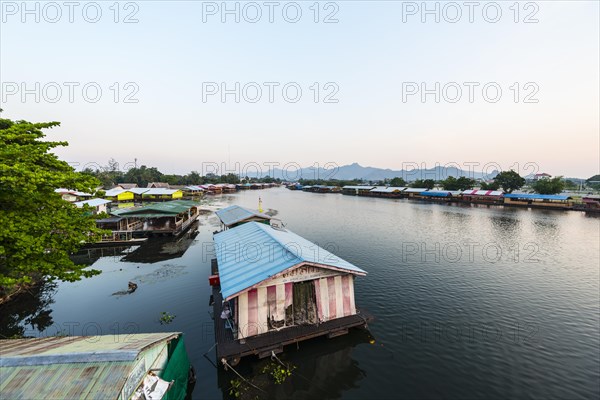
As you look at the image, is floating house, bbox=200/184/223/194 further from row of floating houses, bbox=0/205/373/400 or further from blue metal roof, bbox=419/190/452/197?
row of floating houses, bbox=0/205/373/400

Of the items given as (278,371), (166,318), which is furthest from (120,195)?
(278,371)

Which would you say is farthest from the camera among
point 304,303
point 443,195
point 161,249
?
point 443,195

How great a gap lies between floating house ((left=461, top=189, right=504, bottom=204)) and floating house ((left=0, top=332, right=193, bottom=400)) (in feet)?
352

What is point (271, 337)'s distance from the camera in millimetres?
13039

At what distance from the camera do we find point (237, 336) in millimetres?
13047

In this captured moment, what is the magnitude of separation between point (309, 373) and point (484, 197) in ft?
338

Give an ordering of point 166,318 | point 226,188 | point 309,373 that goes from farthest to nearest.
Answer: point 226,188 → point 166,318 → point 309,373

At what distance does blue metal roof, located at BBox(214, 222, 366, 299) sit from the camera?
13.2m

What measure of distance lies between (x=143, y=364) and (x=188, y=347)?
7.01m

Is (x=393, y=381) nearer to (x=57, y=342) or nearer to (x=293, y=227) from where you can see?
(x=57, y=342)

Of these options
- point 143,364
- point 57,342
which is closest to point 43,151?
point 57,342

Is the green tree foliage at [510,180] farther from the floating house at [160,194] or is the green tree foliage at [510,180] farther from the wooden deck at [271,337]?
the floating house at [160,194]

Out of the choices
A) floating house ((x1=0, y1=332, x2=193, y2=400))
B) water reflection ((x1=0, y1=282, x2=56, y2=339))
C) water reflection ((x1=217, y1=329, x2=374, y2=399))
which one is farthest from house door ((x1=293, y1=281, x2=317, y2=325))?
water reflection ((x1=0, y1=282, x2=56, y2=339))

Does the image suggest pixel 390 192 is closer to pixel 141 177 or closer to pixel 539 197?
pixel 539 197
